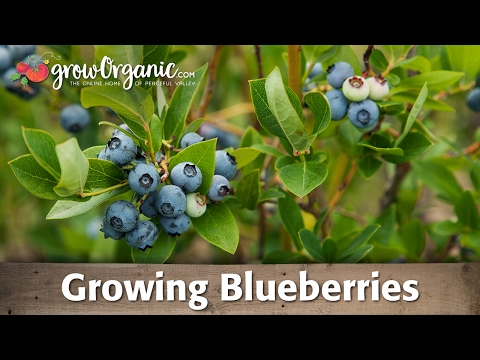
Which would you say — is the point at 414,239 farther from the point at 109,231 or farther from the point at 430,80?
the point at 109,231

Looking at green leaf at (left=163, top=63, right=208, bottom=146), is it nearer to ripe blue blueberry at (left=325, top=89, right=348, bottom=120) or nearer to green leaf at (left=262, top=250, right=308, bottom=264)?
ripe blue blueberry at (left=325, top=89, right=348, bottom=120)

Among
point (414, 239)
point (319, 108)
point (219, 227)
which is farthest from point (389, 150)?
point (414, 239)

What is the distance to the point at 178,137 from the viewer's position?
4.00 feet

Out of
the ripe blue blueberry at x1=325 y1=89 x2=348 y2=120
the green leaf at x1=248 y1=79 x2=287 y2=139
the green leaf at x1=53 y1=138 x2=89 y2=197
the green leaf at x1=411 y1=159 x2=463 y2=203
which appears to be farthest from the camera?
the green leaf at x1=411 y1=159 x2=463 y2=203

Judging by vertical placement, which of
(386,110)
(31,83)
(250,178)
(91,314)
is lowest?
(91,314)

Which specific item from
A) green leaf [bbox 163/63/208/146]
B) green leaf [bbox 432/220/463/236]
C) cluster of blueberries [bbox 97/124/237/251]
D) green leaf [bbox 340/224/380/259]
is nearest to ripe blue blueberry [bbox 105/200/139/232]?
cluster of blueberries [bbox 97/124/237/251]

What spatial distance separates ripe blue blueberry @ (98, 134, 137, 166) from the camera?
1.04 meters

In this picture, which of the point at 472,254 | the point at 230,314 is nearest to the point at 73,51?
the point at 230,314

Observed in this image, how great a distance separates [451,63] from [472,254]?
0.58m

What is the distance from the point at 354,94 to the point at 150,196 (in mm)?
493

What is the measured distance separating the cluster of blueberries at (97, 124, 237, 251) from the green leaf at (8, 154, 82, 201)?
0.31 feet

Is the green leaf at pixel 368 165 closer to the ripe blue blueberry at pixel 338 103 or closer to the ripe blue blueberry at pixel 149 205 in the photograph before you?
the ripe blue blueberry at pixel 338 103

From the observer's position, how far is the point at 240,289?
1.36 metres

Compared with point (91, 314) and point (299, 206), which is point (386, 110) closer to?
point (299, 206)
